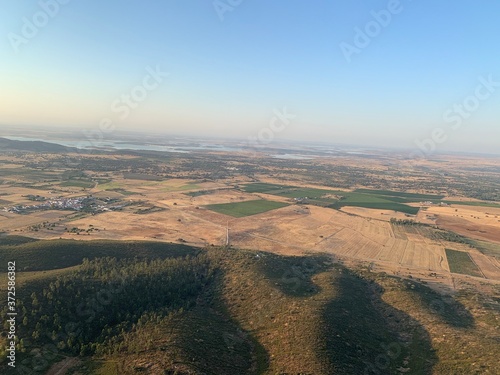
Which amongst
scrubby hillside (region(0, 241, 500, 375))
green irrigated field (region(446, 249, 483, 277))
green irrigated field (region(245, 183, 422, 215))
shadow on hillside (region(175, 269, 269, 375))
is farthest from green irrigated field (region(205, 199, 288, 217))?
shadow on hillside (region(175, 269, 269, 375))

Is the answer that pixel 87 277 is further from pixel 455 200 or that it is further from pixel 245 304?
pixel 455 200

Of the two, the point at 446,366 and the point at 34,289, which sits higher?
the point at 34,289

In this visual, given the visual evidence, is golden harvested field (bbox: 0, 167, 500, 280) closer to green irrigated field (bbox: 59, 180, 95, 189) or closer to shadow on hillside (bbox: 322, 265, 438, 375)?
green irrigated field (bbox: 59, 180, 95, 189)

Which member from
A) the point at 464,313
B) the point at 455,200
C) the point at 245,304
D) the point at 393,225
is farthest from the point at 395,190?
the point at 245,304

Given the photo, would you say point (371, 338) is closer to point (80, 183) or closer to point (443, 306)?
point (443, 306)

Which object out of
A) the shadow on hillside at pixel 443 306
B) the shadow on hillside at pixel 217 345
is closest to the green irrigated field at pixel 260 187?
the shadow on hillside at pixel 443 306

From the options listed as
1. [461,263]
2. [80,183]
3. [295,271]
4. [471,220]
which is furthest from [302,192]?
[80,183]

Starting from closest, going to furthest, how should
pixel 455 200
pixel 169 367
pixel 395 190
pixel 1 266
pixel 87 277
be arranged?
pixel 169 367, pixel 87 277, pixel 1 266, pixel 455 200, pixel 395 190
